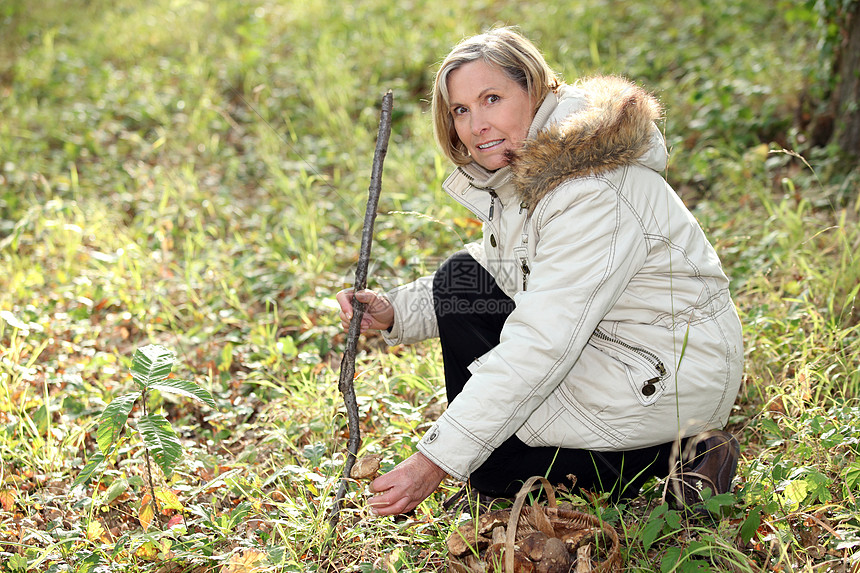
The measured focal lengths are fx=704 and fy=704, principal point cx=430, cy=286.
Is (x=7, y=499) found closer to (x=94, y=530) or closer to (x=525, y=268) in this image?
(x=94, y=530)

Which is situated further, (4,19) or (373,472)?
(4,19)

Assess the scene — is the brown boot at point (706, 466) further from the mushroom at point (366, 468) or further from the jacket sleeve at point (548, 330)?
the mushroom at point (366, 468)

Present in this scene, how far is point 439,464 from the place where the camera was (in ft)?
5.41

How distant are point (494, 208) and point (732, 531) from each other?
1042 mm

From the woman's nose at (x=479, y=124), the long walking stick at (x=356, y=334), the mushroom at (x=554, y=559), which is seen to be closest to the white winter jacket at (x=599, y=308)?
the woman's nose at (x=479, y=124)

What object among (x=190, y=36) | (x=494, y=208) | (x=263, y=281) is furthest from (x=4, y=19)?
(x=494, y=208)

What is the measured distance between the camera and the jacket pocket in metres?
1.76

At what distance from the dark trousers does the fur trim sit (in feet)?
1.60

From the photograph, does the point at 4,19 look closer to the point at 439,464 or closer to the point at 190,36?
the point at 190,36

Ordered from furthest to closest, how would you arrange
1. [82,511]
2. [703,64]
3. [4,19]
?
[4,19], [703,64], [82,511]

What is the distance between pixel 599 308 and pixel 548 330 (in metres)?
0.14

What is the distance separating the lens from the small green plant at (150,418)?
181cm

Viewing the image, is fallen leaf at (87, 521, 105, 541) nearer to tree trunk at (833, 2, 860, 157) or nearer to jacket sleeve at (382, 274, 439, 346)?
jacket sleeve at (382, 274, 439, 346)

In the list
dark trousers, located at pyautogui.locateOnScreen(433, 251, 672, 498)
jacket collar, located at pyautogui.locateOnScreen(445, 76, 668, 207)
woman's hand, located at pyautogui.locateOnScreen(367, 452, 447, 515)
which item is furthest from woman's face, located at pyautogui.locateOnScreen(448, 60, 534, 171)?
woman's hand, located at pyautogui.locateOnScreen(367, 452, 447, 515)
